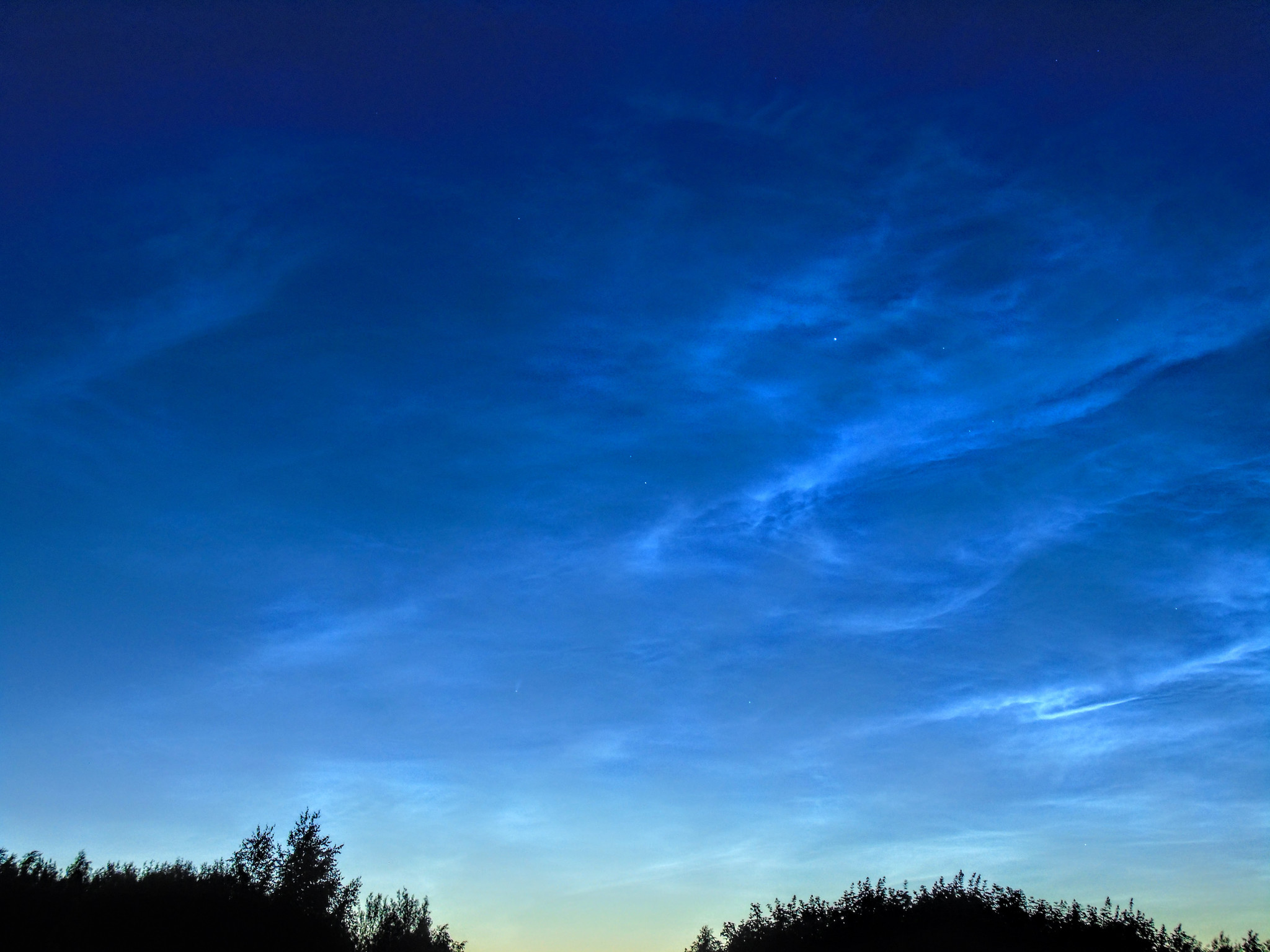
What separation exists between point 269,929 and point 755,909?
27.0 metres

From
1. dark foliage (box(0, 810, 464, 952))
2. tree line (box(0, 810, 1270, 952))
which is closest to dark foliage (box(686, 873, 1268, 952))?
tree line (box(0, 810, 1270, 952))

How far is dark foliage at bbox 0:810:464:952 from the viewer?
1451 inches

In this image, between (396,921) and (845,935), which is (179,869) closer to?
(396,921)

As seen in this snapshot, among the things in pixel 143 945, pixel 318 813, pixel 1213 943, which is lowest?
pixel 143 945

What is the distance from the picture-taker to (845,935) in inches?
1644

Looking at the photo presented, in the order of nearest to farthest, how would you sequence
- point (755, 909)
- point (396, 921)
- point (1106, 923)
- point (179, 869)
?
point (1106, 923) < point (179, 869) < point (755, 909) < point (396, 921)

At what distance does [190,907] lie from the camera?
133ft

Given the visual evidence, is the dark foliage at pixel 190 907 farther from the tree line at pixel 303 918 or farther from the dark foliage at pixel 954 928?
the dark foliage at pixel 954 928

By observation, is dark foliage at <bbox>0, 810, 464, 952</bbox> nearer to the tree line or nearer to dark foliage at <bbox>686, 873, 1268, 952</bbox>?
the tree line

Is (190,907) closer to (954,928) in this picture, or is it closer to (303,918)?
(303,918)

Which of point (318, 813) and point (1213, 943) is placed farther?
point (318, 813)

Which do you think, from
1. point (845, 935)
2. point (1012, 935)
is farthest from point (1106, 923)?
point (845, 935)

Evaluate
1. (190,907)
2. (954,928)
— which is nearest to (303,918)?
(190,907)

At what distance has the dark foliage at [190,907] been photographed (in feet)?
121
